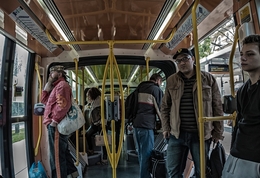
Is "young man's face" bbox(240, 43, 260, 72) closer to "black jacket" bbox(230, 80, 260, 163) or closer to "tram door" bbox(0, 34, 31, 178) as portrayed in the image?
"black jacket" bbox(230, 80, 260, 163)

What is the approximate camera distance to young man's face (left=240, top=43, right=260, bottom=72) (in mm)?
1324

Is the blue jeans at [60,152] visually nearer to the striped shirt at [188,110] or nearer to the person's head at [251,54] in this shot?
the striped shirt at [188,110]

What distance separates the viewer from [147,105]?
10.5 feet

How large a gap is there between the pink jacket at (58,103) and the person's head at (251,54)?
2.07 metres

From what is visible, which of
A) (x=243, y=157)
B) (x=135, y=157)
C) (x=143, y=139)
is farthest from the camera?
(x=135, y=157)

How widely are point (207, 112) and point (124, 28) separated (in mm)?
1368

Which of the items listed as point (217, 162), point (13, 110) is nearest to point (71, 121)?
point (13, 110)

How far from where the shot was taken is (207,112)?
82.8 inches

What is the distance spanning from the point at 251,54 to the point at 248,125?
407 millimetres

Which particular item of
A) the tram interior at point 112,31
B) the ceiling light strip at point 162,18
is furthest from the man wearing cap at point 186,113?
the ceiling light strip at point 162,18

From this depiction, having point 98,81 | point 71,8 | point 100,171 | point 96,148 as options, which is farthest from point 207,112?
point 98,81

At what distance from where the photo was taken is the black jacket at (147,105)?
125 inches

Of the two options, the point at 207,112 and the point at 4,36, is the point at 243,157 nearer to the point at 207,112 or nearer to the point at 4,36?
the point at 207,112

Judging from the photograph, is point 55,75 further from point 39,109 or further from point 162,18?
point 162,18
